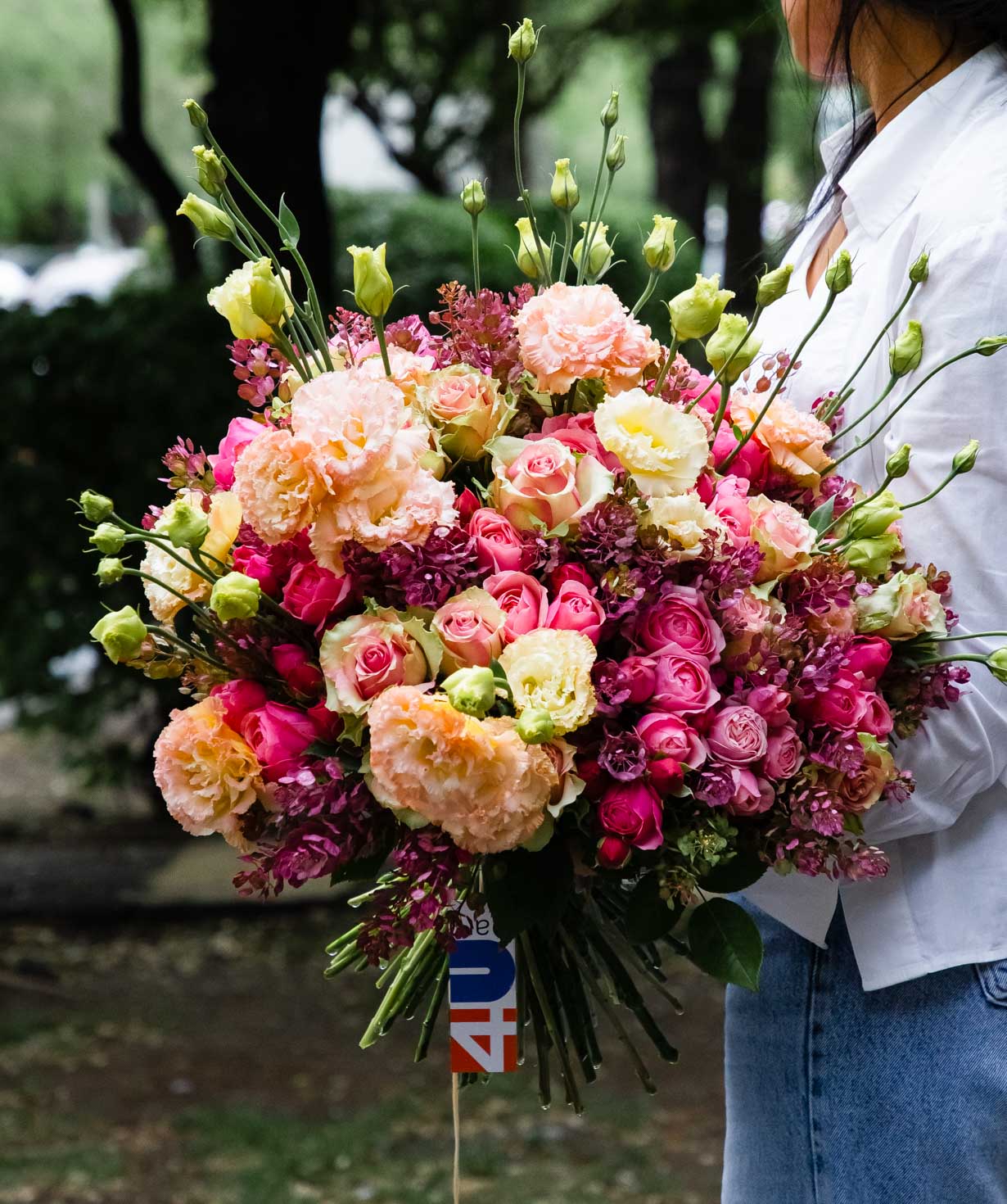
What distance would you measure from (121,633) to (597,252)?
0.63 metres

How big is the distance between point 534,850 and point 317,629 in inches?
11.2

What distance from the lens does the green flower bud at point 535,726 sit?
1.28 m

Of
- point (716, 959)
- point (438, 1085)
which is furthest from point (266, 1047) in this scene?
point (716, 959)

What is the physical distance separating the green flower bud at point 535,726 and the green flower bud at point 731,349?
0.42 m

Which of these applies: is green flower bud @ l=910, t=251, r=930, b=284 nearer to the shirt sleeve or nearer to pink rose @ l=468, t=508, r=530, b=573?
the shirt sleeve

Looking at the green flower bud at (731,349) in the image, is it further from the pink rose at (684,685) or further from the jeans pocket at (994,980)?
the jeans pocket at (994,980)

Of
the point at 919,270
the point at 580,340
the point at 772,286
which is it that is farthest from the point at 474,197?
the point at 919,270

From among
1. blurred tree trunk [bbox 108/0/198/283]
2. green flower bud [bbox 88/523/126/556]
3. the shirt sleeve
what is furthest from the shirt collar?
blurred tree trunk [bbox 108/0/198/283]

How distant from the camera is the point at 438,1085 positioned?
4293 millimetres

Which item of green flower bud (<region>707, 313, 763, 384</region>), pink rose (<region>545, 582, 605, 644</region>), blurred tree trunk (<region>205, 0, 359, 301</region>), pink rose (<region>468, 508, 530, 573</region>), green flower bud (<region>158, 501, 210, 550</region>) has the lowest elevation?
pink rose (<region>545, 582, 605, 644</region>)

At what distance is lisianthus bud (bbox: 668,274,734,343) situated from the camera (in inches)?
58.4

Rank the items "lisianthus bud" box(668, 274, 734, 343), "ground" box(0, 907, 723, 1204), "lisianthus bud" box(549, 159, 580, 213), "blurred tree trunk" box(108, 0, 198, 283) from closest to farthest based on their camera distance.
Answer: "lisianthus bud" box(668, 274, 734, 343) → "lisianthus bud" box(549, 159, 580, 213) → "ground" box(0, 907, 723, 1204) → "blurred tree trunk" box(108, 0, 198, 283)

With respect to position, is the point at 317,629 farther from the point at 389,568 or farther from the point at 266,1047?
the point at 266,1047

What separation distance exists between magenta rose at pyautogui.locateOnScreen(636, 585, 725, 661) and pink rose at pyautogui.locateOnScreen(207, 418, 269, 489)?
16.5 inches
